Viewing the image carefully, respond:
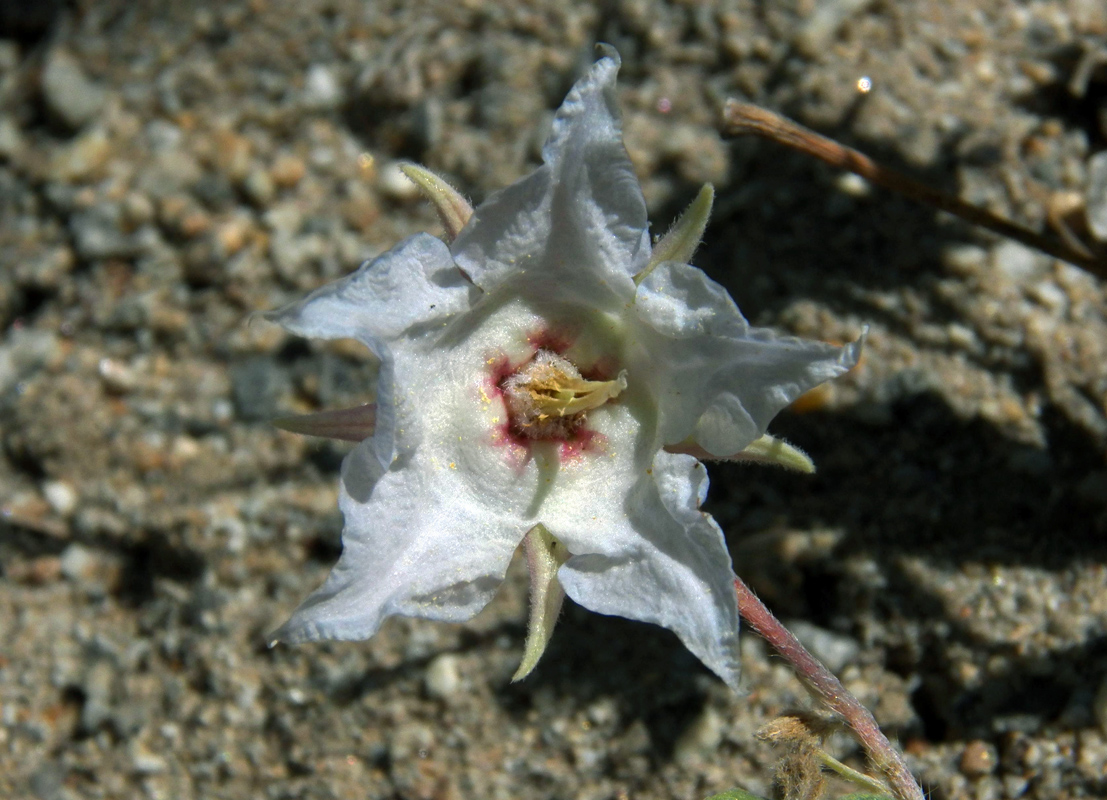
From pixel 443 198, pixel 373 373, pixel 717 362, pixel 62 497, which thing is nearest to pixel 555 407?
pixel 717 362

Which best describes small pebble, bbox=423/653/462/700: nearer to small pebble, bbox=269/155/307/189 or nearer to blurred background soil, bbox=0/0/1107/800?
blurred background soil, bbox=0/0/1107/800

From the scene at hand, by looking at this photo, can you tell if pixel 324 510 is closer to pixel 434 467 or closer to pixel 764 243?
pixel 434 467

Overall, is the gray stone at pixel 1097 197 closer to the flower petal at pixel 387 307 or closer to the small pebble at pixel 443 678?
the flower petal at pixel 387 307

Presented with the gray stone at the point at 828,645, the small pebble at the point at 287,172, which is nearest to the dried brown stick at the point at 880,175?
the gray stone at the point at 828,645

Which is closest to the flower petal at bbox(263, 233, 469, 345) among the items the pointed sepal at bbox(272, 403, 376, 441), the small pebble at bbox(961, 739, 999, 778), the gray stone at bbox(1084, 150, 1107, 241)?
the pointed sepal at bbox(272, 403, 376, 441)

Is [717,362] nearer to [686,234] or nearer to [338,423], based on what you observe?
[686,234]
